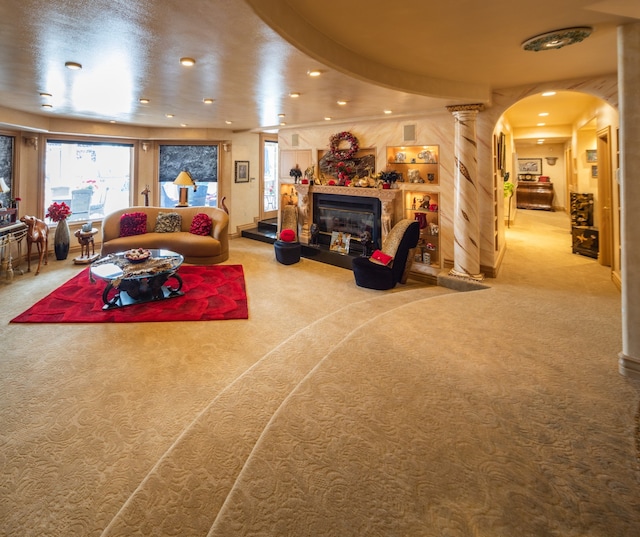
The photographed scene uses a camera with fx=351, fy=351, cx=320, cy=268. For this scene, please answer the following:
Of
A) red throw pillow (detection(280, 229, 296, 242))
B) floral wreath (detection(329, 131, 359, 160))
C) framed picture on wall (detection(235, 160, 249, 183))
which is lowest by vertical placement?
red throw pillow (detection(280, 229, 296, 242))

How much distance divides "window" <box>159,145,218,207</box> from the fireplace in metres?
3.14

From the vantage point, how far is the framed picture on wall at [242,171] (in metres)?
9.06

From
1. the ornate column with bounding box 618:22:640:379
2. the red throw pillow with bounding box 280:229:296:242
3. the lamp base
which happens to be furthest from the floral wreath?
the ornate column with bounding box 618:22:640:379

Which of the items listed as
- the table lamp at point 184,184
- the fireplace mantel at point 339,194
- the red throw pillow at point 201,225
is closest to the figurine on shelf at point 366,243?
the fireplace mantel at point 339,194

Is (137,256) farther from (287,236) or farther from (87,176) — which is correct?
(87,176)

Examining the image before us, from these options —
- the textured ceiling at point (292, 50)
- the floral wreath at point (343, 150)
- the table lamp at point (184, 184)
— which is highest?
the textured ceiling at point (292, 50)

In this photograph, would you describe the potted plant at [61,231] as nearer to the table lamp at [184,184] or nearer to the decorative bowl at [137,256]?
the table lamp at [184,184]

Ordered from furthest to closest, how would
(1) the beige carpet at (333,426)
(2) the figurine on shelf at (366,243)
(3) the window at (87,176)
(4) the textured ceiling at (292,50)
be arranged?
1. (3) the window at (87,176)
2. (2) the figurine on shelf at (366,243)
3. (4) the textured ceiling at (292,50)
4. (1) the beige carpet at (333,426)

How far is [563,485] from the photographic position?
1.57 m

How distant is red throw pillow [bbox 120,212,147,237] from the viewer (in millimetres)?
6855

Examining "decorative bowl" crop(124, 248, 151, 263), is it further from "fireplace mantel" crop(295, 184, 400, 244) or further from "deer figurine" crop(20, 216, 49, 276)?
→ "fireplace mantel" crop(295, 184, 400, 244)

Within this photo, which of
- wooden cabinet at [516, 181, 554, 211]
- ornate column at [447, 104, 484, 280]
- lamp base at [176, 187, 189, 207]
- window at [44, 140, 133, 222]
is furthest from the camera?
wooden cabinet at [516, 181, 554, 211]

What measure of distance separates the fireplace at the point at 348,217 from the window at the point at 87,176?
189 inches

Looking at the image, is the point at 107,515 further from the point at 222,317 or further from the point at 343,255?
the point at 343,255
